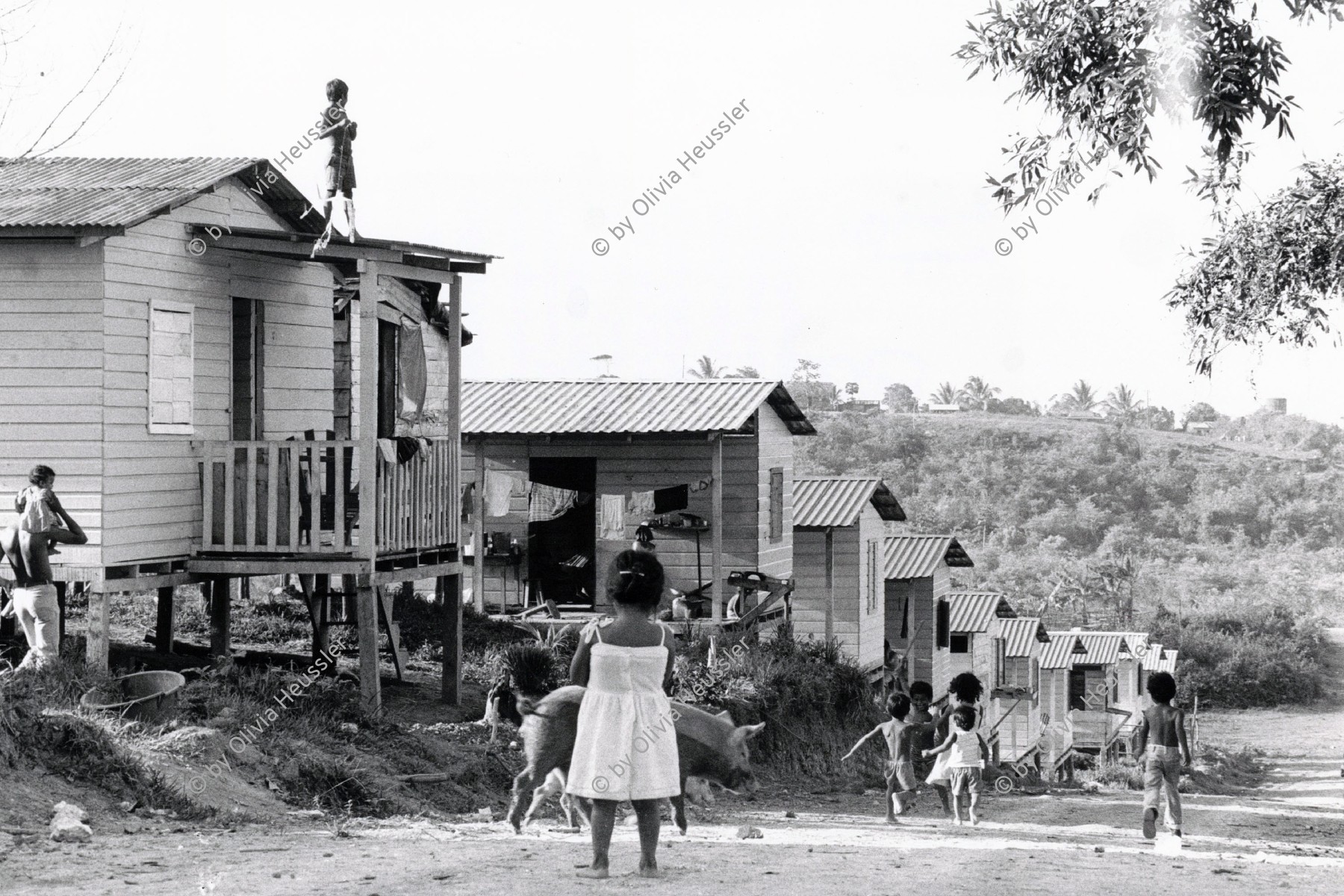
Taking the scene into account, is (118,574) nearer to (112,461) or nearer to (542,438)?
(112,461)

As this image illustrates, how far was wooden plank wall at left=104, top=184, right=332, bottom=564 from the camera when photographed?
44.0ft

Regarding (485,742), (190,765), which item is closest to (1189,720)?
(485,742)

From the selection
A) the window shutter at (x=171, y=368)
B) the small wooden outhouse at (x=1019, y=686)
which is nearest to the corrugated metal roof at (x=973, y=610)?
the small wooden outhouse at (x=1019, y=686)

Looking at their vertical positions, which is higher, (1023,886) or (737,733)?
(737,733)

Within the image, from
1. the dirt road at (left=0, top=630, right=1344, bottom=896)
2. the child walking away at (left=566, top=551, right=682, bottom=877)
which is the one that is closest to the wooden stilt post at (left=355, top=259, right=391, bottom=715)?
the dirt road at (left=0, top=630, right=1344, bottom=896)

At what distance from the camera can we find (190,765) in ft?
36.1

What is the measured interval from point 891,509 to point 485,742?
16.5m

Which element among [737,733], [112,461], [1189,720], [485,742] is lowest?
[1189,720]

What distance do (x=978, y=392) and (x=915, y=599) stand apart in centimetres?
8795

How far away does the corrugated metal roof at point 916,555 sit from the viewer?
30.5 metres

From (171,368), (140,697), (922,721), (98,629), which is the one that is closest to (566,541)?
(171,368)

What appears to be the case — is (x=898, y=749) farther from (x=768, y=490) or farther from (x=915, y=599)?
(x=915, y=599)

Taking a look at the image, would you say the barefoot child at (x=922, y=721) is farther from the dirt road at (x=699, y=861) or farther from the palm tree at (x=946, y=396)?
the palm tree at (x=946, y=396)

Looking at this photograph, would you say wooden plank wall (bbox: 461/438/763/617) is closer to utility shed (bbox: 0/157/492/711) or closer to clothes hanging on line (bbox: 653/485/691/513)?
clothes hanging on line (bbox: 653/485/691/513)
